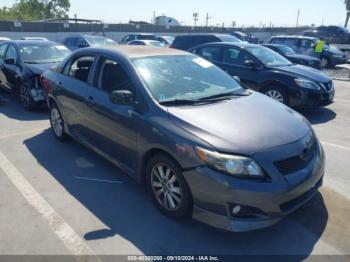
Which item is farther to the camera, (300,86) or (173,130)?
(300,86)

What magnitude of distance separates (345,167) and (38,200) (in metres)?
4.11

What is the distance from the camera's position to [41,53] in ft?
26.5

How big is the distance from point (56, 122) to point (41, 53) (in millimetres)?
3364

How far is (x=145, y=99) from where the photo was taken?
11.3ft

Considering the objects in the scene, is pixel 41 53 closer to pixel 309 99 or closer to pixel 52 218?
pixel 52 218

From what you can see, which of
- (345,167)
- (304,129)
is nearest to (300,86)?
(345,167)

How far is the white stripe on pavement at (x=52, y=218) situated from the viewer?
2.92 meters

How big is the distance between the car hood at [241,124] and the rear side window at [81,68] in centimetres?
178

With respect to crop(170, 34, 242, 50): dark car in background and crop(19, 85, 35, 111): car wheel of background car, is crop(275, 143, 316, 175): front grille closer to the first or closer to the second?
crop(19, 85, 35, 111): car wheel of background car

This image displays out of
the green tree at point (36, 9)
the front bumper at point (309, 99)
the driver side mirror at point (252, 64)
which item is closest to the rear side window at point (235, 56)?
the driver side mirror at point (252, 64)

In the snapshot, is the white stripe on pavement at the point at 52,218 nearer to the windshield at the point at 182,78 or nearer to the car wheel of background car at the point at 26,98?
the windshield at the point at 182,78

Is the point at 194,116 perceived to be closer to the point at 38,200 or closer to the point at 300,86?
the point at 38,200

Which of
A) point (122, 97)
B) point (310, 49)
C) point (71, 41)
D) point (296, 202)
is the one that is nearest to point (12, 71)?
point (122, 97)

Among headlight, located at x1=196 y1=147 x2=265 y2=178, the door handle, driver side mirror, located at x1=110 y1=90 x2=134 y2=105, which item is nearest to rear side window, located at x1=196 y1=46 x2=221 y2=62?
the door handle
